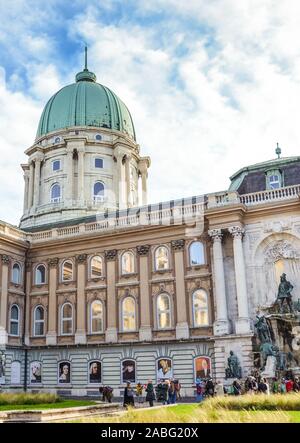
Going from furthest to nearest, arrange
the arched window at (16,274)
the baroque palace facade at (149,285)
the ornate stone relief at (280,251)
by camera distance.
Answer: the arched window at (16,274) → the baroque palace facade at (149,285) → the ornate stone relief at (280,251)

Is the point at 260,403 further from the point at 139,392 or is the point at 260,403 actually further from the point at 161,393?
the point at 139,392

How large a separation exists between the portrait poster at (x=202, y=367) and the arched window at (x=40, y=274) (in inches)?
615

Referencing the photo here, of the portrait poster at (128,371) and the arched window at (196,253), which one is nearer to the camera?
the portrait poster at (128,371)

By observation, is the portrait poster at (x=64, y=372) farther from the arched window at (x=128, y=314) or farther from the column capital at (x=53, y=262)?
the column capital at (x=53, y=262)

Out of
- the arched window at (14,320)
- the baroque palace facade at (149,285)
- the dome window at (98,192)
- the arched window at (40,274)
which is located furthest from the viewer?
the dome window at (98,192)

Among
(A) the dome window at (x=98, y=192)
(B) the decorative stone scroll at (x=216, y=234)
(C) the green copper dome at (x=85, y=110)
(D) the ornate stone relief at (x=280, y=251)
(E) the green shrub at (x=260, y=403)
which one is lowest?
(E) the green shrub at (x=260, y=403)

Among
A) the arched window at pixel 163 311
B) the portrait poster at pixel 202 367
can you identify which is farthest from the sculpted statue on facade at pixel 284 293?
the arched window at pixel 163 311

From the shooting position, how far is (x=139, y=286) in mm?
40156

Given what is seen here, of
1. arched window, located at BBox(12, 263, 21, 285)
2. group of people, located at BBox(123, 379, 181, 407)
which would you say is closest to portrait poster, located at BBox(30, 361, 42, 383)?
arched window, located at BBox(12, 263, 21, 285)

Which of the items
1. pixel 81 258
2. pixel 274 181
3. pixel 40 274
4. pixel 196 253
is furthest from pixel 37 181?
pixel 274 181

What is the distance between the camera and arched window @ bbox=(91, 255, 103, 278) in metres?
42.4

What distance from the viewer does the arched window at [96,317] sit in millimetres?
41156

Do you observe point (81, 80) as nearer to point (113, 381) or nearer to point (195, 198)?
point (195, 198)

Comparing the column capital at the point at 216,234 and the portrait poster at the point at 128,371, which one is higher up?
the column capital at the point at 216,234
